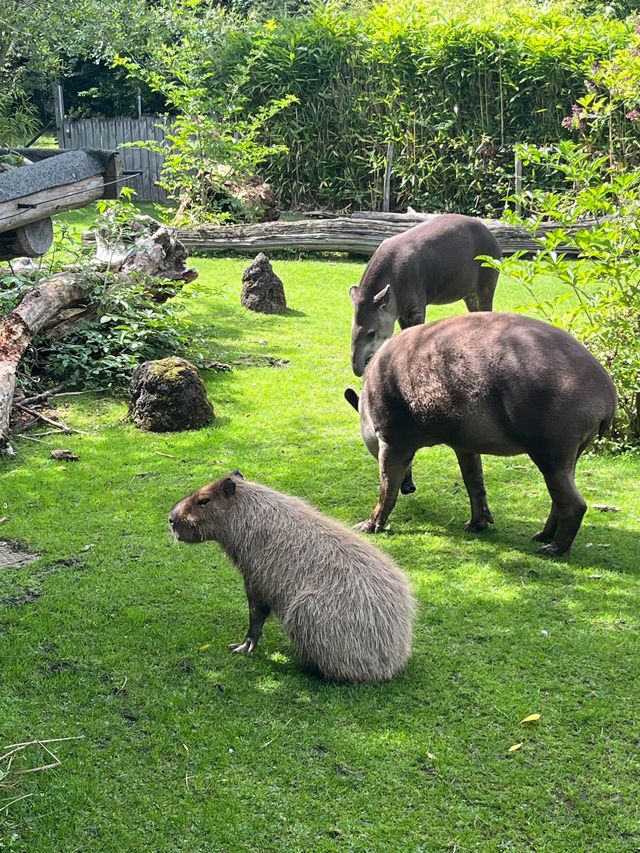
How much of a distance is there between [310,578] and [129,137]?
2028 cm

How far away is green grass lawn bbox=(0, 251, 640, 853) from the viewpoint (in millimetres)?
3465

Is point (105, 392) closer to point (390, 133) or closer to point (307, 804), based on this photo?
point (307, 804)

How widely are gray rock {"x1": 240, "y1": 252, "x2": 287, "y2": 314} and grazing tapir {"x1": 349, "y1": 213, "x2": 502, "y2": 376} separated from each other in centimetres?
295

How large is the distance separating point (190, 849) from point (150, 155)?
20368 millimetres

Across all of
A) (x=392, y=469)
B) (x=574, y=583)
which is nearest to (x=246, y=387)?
(x=392, y=469)

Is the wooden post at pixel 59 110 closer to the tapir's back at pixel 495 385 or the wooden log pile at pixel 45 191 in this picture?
the wooden log pile at pixel 45 191

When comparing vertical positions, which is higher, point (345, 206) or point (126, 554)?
point (345, 206)

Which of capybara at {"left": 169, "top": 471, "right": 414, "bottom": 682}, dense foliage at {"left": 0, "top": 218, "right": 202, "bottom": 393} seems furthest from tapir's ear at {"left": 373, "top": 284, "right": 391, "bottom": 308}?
capybara at {"left": 169, "top": 471, "right": 414, "bottom": 682}

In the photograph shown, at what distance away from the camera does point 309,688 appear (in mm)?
A: 4324

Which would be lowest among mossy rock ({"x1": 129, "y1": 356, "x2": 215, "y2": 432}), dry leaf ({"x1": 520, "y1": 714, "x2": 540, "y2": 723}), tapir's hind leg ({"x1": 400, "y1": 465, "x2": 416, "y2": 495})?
dry leaf ({"x1": 520, "y1": 714, "x2": 540, "y2": 723})

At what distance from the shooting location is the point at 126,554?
18.8ft

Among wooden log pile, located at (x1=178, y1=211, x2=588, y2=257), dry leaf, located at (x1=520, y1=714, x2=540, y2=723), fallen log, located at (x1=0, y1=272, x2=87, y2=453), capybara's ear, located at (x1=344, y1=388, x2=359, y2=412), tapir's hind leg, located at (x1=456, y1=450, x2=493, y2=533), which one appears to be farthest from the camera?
wooden log pile, located at (x1=178, y1=211, x2=588, y2=257)

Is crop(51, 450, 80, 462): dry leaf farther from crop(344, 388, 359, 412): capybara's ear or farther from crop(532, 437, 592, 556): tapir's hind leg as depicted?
crop(532, 437, 592, 556): tapir's hind leg

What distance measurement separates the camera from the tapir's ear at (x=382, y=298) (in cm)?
902
